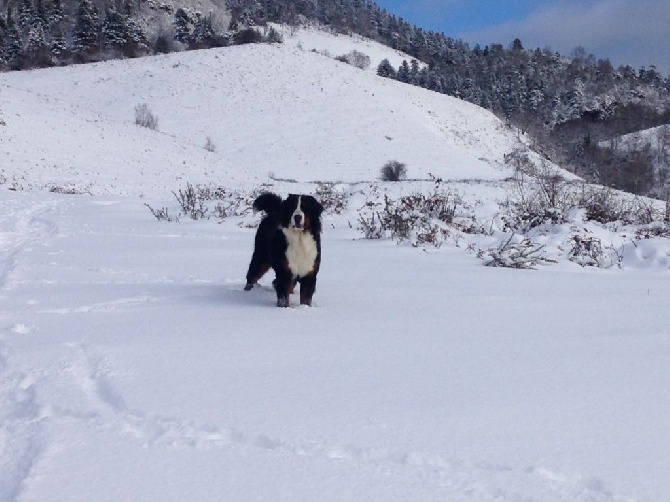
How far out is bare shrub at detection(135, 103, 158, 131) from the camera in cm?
4453

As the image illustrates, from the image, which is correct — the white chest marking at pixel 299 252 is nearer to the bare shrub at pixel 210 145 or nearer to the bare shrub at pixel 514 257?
the bare shrub at pixel 514 257

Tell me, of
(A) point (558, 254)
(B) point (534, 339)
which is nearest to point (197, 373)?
(B) point (534, 339)

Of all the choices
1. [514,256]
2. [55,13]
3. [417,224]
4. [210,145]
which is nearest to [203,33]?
[55,13]

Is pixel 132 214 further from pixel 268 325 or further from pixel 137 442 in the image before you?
pixel 137 442

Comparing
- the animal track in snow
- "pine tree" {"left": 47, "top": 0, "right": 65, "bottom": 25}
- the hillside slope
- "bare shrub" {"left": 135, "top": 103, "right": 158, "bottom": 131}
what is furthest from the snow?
"pine tree" {"left": 47, "top": 0, "right": 65, "bottom": 25}

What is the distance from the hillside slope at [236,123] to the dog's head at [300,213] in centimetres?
A: 2219

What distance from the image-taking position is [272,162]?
1661 inches

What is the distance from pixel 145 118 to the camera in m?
45.3

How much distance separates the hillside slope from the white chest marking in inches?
875

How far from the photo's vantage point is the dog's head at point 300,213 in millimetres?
4594

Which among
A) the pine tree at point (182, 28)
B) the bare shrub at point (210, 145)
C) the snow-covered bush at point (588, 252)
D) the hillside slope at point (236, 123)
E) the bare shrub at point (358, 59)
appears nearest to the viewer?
the snow-covered bush at point (588, 252)

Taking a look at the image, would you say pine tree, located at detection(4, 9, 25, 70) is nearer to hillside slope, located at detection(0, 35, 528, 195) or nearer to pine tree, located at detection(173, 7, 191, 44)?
hillside slope, located at detection(0, 35, 528, 195)

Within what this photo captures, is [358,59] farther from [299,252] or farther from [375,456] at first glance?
[375,456]

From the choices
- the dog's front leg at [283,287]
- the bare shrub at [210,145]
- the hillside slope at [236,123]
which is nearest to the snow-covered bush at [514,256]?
the dog's front leg at [283,287]
